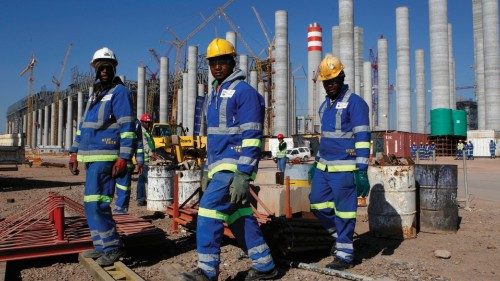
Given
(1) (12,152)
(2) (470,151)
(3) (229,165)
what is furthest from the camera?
(2) (470,151)

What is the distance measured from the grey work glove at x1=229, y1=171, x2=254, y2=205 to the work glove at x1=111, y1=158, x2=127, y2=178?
1.27m

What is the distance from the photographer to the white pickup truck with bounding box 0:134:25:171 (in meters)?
12.2

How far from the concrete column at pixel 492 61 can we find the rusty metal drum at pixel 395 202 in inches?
1337

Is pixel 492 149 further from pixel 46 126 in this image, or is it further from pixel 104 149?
pixel 46 126

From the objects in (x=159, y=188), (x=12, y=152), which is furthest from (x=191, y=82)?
(x=159, y=188)

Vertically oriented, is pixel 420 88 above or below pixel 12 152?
above

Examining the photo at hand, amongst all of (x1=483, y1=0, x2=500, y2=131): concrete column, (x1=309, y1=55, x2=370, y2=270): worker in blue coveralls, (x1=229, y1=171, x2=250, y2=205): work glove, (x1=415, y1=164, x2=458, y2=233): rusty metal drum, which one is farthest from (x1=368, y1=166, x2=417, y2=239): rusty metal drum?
(x1=483, y1=0, x2=500, y2=131): concrete column

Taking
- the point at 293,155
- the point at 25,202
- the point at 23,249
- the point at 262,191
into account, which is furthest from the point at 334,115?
the point at 293,155

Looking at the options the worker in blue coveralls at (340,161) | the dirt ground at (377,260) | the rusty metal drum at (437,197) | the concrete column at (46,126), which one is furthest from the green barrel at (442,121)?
the concrete column at (46,126)

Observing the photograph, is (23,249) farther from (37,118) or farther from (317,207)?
(37,118)

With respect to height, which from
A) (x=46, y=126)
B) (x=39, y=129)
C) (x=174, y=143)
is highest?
(x=46, y=126)

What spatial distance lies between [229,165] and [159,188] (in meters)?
4.47

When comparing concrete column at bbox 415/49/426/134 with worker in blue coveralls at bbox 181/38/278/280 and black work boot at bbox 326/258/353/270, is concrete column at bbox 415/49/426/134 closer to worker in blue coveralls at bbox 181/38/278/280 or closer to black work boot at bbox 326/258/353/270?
black work boot at bbox 326/258/353/270

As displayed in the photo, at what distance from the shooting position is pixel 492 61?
3481 centimetres
